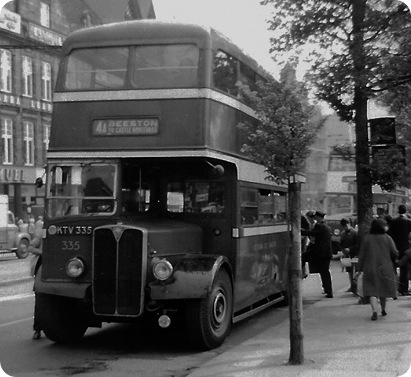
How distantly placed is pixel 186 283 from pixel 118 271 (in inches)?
33.5

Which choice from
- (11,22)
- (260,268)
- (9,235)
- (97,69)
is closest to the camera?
(97,69)

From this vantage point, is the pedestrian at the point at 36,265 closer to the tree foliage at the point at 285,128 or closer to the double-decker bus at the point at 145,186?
the double-decker bus at the point at 145,186

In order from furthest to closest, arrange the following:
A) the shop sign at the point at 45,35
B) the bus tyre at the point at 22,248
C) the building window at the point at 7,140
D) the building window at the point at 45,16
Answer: the building window at the point at 7,140 < the shop sign at the point at 45,35 < the building window at the point at 45,16 < the bus tyre at the point at 22,248

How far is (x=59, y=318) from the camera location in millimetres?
10055

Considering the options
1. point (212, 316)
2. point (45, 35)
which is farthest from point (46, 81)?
point (212, 316)

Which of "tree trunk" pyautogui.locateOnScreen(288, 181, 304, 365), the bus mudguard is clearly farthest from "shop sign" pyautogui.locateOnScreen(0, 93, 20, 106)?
"tree trunk" pyautogui.locateOnScreen(288, 181, 304, 365)

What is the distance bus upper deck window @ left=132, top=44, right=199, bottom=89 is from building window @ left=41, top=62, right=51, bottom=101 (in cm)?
3113

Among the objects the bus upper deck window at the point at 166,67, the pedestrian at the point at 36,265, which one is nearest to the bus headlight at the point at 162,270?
the pedestrian at the point at 36,265

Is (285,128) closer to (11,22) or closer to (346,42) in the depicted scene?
(346,42)

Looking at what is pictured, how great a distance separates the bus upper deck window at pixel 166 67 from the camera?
10117 mm

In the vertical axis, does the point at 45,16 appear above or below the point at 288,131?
above

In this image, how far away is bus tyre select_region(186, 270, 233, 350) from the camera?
31.0ft

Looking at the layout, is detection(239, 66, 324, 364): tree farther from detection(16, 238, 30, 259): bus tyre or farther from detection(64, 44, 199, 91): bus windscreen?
detection(16, 238, 30, 259): bus tyre

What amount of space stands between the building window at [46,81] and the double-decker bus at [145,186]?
30798mm
